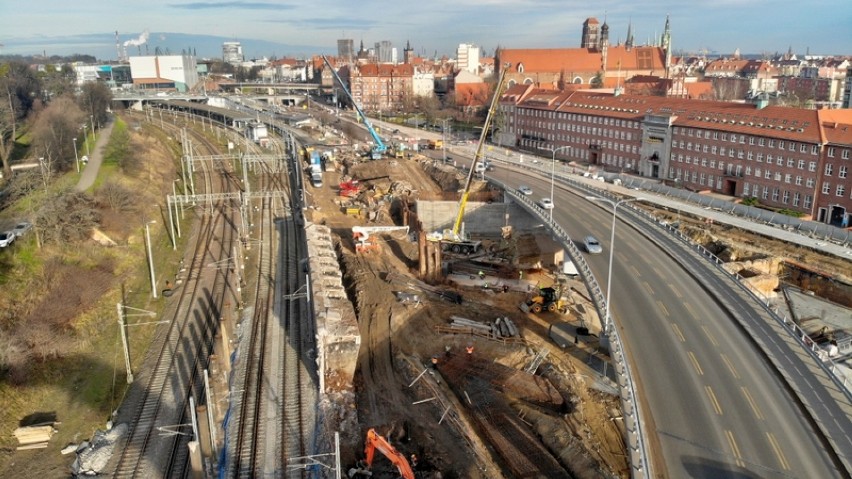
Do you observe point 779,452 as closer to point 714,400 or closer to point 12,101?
point 714,400

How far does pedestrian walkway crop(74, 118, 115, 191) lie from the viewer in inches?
2089

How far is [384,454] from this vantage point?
920 inches

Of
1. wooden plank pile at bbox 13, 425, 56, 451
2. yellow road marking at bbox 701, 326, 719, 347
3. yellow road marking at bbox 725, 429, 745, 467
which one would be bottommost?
wooden plank pile at bbox 13, 425, 56, 451

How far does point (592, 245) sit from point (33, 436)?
102 feet

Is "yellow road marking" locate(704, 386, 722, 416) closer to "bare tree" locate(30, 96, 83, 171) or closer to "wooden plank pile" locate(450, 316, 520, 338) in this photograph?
"wooden plank pile" locate(450, 316, 520, 338)

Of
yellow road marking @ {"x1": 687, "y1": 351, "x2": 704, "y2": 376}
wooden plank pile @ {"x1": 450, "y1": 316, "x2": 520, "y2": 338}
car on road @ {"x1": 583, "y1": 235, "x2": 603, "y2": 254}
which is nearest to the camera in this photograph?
yellow road marking @ {"x1": 687, "y1": 351, "x2": 704, "y2": 376}

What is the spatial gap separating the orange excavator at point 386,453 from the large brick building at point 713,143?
53024 millimetres

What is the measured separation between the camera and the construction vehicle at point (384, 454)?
71.4 ft

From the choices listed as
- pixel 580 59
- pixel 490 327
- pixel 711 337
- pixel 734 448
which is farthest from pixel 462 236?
pixel 580 59

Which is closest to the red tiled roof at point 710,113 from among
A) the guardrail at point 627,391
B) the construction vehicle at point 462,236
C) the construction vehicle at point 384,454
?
the construction vehicle at point 462,236

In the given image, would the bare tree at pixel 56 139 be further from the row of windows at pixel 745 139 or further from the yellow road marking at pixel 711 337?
the row of windows at pixel 745 139

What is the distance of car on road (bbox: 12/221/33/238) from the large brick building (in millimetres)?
64774

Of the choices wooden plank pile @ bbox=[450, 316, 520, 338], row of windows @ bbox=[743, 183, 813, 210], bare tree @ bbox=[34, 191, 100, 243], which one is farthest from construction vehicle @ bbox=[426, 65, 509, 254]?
row of windows @ bbox=[743, 183, 813, 210]

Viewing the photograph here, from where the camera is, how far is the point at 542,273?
47969mm
